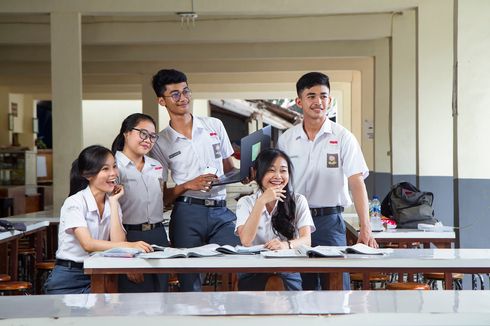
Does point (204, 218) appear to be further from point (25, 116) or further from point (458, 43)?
point (25, 116)

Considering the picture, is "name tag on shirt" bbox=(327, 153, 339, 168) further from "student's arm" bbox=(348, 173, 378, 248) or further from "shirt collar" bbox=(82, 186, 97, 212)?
"shirt collar" bbox=(82, 186, 97, 212)

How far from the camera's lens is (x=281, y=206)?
4348 millimetres

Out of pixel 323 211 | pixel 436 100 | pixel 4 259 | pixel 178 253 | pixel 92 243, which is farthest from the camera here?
pixel 436 100

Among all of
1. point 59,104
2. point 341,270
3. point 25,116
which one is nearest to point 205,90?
point 25,116

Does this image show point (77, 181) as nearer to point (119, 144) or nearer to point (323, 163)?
point (119, 144)

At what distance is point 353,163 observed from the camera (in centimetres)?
459

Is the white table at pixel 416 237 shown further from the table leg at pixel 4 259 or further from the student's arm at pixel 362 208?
the table leg at pixel 4 259

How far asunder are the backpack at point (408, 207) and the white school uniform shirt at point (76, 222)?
2.88m

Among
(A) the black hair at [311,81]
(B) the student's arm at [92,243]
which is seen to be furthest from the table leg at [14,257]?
(A) the black hair at [311,81]

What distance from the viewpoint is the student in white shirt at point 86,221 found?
160 inches

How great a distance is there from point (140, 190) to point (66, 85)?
6.05 meters

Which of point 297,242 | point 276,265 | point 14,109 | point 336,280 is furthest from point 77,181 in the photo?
point 14,109

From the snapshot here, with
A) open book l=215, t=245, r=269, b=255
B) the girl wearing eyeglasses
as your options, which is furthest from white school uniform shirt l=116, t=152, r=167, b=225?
open book l=215, t=245, r=269, b=255

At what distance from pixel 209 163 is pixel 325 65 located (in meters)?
12.0
